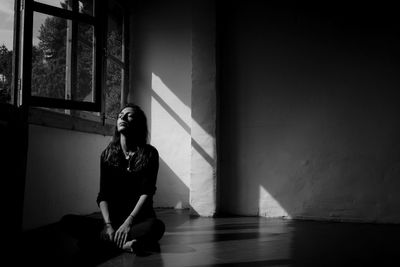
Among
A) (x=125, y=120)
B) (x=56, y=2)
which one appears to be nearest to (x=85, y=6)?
(x=56, y=2)

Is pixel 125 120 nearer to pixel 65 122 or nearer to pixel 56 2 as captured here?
pixel 65 122

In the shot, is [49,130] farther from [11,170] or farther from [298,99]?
[298,99]

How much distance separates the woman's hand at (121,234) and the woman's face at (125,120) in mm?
739

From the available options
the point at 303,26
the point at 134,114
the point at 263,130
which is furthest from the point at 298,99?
the point at 134,114

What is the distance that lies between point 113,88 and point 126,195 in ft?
9.42

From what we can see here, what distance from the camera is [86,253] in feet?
8.99

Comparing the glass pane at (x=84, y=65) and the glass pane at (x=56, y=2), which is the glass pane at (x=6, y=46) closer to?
the glass pane at (x=56, y=2)

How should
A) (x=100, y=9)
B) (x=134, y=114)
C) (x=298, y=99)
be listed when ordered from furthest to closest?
(x=298, y=99) < (x=100, y=9) < (x=134, y=114)

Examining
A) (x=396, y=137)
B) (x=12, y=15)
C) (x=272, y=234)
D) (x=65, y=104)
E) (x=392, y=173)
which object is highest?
(x=12, y=15)

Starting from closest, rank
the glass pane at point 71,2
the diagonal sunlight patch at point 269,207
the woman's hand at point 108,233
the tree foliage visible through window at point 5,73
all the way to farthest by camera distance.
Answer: the woman's hand at point 108,233
the tree foliage visible through window at point 5,73
the glass pane at point 71,2
the diagonal sunlight patch at point 269,207

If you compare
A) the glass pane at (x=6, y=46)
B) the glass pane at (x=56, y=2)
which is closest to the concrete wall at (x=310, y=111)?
the glass pane at (x=56, y=2)

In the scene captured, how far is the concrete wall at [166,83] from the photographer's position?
5.61 m

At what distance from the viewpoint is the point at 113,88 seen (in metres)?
5.46

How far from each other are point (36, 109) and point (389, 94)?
3.88 metres
